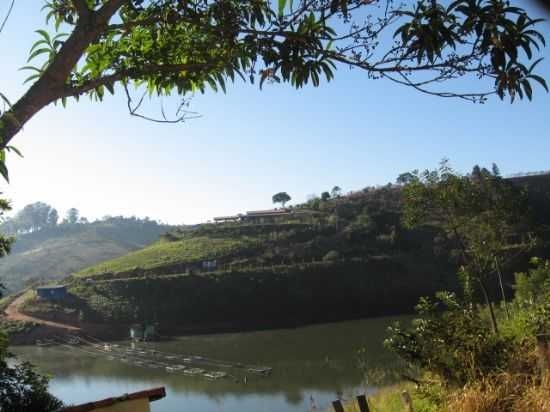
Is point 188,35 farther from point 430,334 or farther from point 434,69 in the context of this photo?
point 430,334

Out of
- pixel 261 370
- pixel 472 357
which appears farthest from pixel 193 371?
pixel 472 357

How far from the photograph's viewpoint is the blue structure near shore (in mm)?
36844

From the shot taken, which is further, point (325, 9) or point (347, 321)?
point (347, 321)

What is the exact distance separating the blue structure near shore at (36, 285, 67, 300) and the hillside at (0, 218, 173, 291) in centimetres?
2256

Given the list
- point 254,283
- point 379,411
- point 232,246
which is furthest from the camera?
point 232,246

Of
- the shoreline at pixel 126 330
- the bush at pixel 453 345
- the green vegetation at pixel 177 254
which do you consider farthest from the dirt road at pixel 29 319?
the bush at pixel 453 345

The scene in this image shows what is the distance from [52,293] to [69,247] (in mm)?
50570

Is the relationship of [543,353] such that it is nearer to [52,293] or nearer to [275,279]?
[275,279]

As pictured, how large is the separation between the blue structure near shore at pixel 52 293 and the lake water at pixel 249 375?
312 inches

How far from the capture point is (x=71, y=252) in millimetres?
81500

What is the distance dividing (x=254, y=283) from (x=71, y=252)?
175 feet

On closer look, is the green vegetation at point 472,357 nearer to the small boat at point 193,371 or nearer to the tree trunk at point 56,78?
the tree trunk at point 56,78

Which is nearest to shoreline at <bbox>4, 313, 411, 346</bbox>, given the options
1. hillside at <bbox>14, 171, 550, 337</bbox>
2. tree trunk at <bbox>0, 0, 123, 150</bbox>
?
hillside at <bbox>14, 171, 550, 337</bbox>

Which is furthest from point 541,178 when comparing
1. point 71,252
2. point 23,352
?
point 71,252
